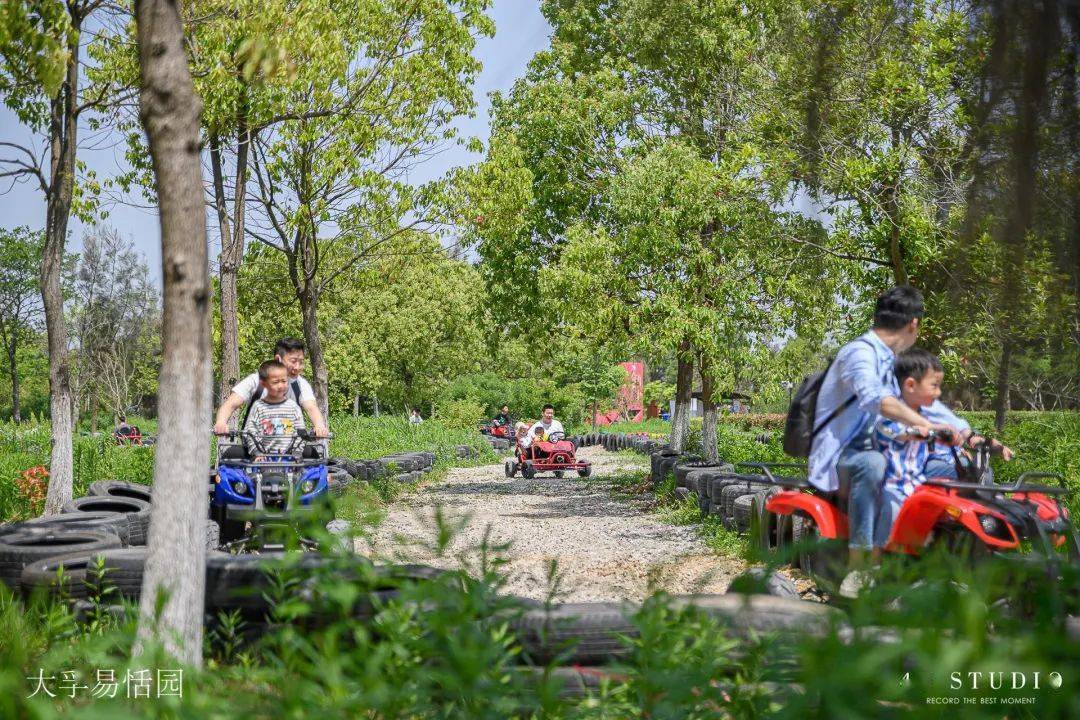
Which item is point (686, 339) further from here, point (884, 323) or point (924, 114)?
point (884, 323)

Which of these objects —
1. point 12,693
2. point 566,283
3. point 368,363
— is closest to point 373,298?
point 368,363

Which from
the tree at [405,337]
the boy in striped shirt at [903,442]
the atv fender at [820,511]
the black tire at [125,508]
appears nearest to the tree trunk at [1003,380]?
the boy in striped shirt at [903,442]

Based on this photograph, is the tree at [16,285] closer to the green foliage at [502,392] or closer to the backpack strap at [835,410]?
the green foliage at [502,392]

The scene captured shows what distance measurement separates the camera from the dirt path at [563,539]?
21.0ft

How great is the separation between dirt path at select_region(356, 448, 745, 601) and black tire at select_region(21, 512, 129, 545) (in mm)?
1760

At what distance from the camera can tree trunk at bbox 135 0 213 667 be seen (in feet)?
12.2

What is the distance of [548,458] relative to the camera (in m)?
22.5

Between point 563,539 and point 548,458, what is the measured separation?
36.2 feet

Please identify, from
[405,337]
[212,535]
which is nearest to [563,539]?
[212,535]

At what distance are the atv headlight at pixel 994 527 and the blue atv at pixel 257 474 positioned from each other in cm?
465

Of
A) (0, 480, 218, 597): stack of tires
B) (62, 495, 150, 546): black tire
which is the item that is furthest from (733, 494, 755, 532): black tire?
(62, 495, 150, 546): black tire

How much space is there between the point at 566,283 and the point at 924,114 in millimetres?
7428

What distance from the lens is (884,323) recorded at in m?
5.36

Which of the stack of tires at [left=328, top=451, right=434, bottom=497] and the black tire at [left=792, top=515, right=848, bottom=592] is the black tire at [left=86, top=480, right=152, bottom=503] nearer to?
the stack of tires at [left=328, top=451, right=434, bottom=497]
